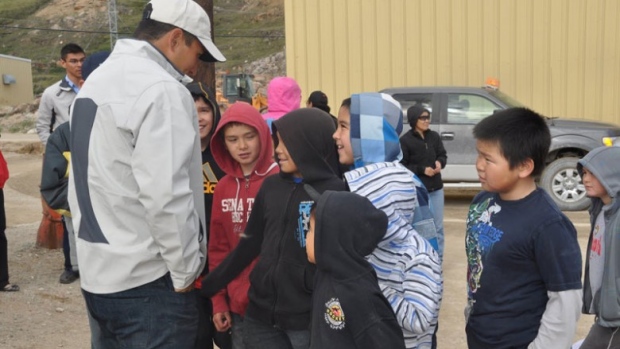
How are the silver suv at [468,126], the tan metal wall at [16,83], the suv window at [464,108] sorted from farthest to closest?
the tan metal wall at [16,83]
the suv window at [464,108]
the silver suv at [468,126]

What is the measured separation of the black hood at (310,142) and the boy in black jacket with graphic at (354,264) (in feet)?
2.05

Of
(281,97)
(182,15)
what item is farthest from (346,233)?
(281,97)

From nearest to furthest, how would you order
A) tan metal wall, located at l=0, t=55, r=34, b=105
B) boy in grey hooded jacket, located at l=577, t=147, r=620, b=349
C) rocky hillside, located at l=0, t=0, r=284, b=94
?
boy in grey hooded jacket, located at l=577, t=147, r=620, b=349 → tan metal wall, located at l=0, t=55, r=34, b=105 → rocky hillside, located at l=0, t=0, r=284, b=94

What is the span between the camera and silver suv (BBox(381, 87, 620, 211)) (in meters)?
13.3

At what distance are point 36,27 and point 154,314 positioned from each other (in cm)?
9566

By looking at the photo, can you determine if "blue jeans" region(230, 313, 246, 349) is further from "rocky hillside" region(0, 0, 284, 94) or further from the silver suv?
"rocky hillside" region(0, 0, 284, 94)

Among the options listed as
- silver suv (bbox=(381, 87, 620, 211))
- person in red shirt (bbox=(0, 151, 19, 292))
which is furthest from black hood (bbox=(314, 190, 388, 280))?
silver suv (bbox=(381, 87, 620, 211))

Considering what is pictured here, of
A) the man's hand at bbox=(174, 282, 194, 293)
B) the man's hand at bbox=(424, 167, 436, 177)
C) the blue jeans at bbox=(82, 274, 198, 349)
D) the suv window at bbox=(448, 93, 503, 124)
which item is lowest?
the man's hand at bbox=(424, 167, 436, 177)

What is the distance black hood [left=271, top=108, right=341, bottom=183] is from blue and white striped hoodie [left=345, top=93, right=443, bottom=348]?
0.40 ft

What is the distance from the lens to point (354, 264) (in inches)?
122

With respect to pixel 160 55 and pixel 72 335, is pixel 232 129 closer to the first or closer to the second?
pixel 160 55

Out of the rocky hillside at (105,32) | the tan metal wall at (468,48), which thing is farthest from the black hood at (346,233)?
the rocky hillside at (105,32)

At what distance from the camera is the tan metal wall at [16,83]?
60750 mm

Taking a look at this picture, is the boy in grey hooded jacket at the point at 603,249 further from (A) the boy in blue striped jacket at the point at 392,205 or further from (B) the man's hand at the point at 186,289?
(B) the man's hand at the point at 186,289
